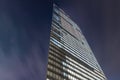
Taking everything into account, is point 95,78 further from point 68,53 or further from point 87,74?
point 68,53

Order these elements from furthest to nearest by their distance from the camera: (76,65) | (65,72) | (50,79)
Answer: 1. (76,65)
2. (65,72)
3. (50,79)

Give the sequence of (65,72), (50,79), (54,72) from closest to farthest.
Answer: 1. (50,79)
2. (54,72)
3. (65,72)

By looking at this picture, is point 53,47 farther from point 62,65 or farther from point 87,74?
point 87,74

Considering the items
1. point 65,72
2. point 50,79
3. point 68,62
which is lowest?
point 50,79

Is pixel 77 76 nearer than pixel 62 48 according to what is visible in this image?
Yes

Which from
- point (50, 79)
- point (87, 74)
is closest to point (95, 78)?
point (87, 74)

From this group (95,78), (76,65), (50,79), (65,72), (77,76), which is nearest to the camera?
(50,79)

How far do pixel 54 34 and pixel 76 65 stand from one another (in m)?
19.7

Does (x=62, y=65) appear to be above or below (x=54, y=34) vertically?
below

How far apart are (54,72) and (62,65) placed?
8390 mm

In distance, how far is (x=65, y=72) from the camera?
238ft

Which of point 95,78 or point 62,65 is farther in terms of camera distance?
point 95,78

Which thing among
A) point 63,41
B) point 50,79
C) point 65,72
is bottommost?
point 50,79

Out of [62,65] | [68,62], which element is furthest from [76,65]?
Answer: [62,65]
